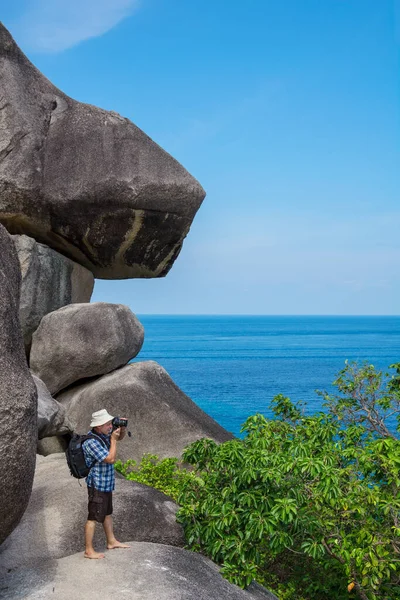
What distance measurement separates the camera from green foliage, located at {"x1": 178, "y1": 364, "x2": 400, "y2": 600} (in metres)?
8.49

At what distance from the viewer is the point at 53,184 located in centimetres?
1636

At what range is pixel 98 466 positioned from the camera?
850 cm

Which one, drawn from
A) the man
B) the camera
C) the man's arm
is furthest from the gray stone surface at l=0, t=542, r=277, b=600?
the camera

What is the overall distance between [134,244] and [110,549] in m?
9.99

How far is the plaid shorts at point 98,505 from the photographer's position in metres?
8.38

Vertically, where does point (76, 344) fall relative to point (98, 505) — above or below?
above

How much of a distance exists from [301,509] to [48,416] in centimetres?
538

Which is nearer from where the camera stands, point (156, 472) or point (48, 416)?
point (48, 416)

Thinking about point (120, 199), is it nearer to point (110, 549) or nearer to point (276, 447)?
point (276, 447)

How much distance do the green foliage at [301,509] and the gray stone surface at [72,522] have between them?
Answer: 0.34 metres

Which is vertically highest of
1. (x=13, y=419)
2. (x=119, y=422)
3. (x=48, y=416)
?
(x=13, y=419)

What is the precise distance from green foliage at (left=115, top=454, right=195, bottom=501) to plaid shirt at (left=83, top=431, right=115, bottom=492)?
4.63 meters

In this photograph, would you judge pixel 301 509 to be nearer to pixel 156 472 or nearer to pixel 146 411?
pixel 156 472

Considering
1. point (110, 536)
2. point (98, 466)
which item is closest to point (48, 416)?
point (98, 466)
